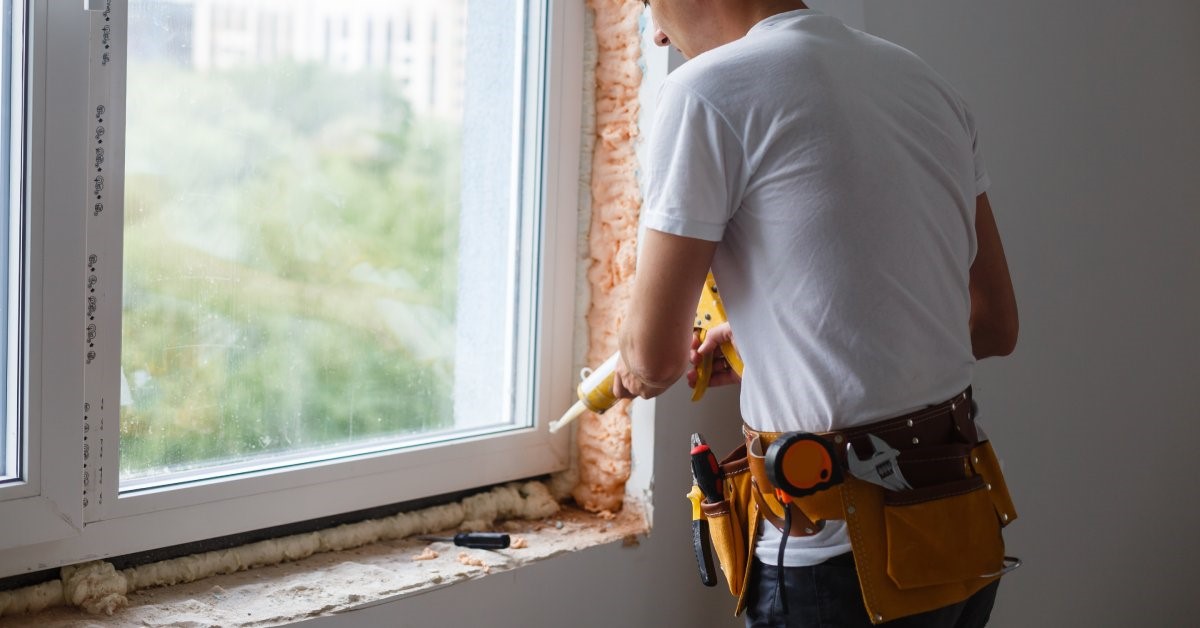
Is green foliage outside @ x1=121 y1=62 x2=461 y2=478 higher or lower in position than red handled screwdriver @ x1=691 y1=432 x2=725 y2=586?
higher

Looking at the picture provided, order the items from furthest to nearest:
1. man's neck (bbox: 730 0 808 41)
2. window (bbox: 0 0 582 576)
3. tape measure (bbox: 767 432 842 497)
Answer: window (bbox: 0 0 582 576) → man's neck (bbox: 730 0 808 41) → tape measure (bbox: 767 432 842 497)

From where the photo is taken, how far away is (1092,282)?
2393 mm

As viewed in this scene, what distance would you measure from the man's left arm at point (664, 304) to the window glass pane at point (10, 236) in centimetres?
77

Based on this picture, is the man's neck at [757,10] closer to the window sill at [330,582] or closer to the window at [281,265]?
the window at [281,265]

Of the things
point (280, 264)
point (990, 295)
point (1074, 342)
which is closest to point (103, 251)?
point (280, 264)

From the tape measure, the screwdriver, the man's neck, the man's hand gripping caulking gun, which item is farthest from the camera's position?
the screwdriver

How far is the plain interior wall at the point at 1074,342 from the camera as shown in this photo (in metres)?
1.79

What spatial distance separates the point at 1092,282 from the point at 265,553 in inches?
80.2

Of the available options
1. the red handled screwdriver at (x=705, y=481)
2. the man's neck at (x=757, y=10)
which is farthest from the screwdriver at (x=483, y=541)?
the man's neck at (x=757, y=10)

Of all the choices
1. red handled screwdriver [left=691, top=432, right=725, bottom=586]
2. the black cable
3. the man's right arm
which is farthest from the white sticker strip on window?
the man's right arm

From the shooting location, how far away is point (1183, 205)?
2.69m

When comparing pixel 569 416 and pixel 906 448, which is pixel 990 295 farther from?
pixel 569 416

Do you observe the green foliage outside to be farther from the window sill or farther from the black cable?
the black cable

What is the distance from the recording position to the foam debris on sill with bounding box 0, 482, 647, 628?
1.26 metres
